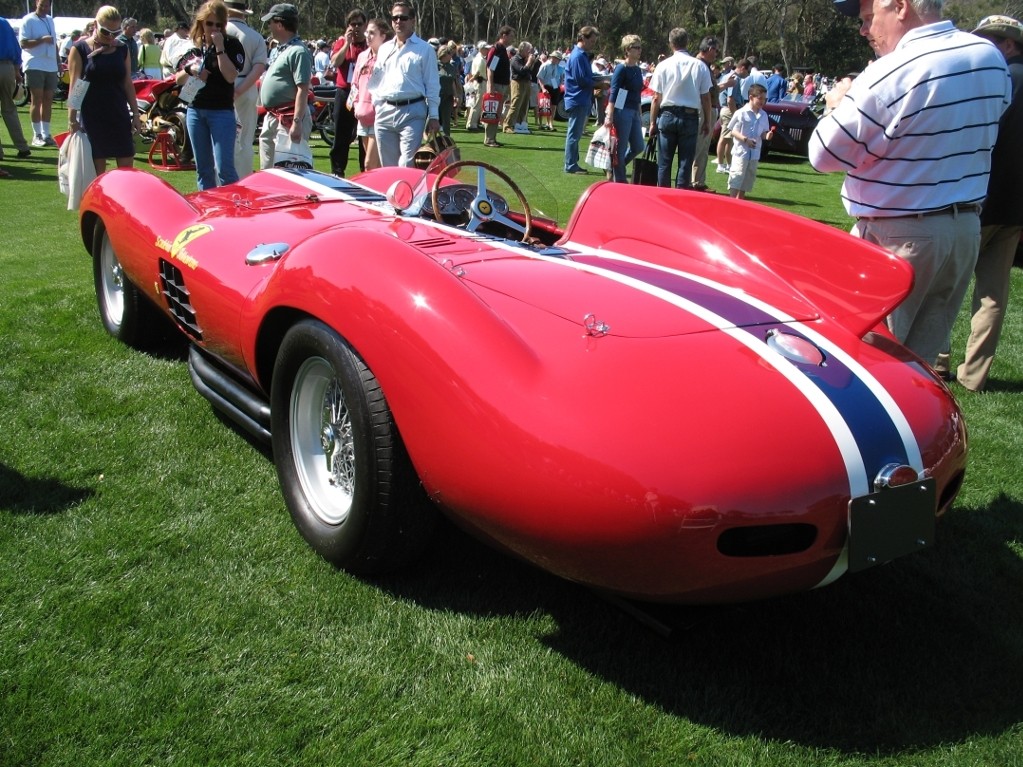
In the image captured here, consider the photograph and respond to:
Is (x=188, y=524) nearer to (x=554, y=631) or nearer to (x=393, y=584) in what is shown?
(x=393, y=584)

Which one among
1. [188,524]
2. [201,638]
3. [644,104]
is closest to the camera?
[201,638]

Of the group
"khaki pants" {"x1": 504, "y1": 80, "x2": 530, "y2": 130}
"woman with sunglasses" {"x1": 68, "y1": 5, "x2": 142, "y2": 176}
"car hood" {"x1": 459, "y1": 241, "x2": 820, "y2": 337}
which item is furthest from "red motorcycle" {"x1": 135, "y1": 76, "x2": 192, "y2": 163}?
"car hood" {"x1": 459, "y1": 241, "x2": 820, "y2": 337}

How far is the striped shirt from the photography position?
341 cm

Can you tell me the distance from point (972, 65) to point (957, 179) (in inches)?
16.9

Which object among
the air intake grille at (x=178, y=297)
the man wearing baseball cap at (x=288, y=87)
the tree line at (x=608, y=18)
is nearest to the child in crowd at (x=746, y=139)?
the man wearing baseball cap at (x=288, y=87)

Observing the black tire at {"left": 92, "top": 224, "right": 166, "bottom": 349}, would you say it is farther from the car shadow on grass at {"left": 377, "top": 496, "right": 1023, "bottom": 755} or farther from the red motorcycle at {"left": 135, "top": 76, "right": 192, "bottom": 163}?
the red motorcycle at {"left": 135, "top": 76, "right": 192, "bottom": 163}

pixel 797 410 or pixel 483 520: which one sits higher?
pixel 797 410

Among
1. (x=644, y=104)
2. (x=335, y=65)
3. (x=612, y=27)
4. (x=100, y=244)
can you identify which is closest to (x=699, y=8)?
(x=612, y=27)

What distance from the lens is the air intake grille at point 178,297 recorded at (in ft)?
12.3

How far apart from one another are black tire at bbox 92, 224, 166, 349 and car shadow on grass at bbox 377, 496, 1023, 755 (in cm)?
239

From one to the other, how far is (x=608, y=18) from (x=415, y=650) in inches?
2715

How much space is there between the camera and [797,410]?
229 cm

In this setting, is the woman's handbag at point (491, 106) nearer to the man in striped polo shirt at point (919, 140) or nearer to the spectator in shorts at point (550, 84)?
the spectator in shorts at point (550, 84)

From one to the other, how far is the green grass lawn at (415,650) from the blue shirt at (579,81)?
31.4 ft
